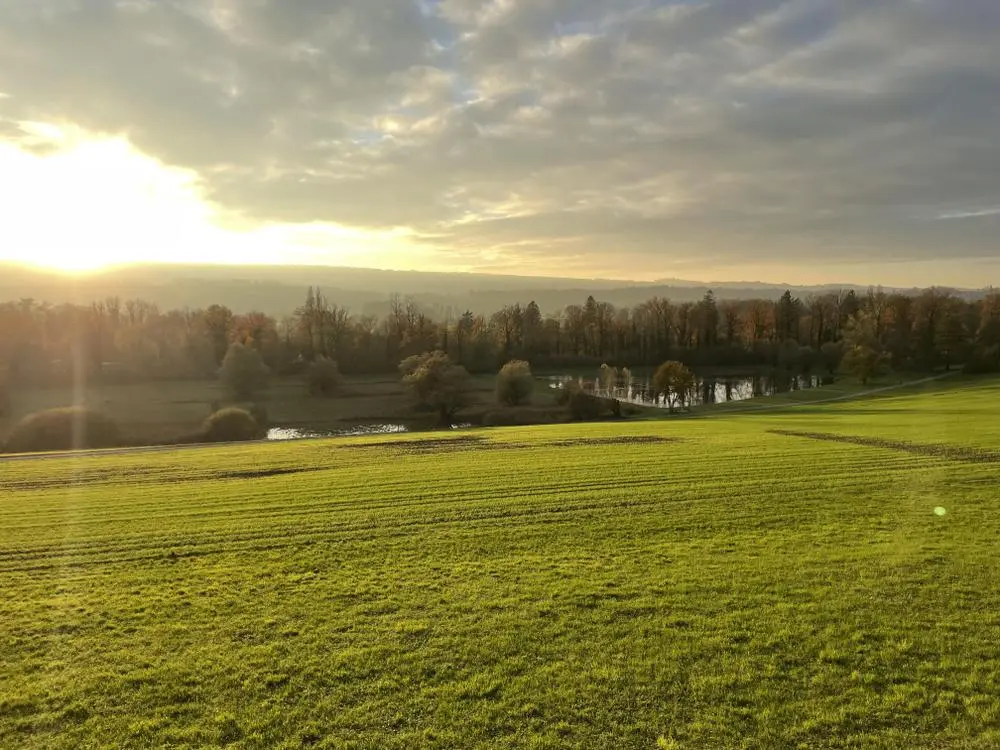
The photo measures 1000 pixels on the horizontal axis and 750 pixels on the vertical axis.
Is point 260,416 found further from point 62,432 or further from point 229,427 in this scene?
point 62,432

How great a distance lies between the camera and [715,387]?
83.6 metres

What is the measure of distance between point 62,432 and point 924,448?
50.7 meters

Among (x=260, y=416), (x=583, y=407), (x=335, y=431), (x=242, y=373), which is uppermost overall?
(x=242, y=373)

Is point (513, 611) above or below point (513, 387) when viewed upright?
below

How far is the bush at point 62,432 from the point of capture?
40656 millimetres

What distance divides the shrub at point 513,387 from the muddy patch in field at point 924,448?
3561cm

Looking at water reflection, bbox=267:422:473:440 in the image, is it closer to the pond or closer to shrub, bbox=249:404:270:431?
shrub, bbox=249:404:270:431

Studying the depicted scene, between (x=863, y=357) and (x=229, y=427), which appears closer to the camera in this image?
(x=229, y=427)

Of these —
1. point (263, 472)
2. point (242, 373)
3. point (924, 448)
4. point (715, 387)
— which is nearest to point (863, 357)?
point (715, 387)

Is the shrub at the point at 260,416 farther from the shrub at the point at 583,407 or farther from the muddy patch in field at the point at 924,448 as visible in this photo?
the muddy patch in field at the point at 924,448

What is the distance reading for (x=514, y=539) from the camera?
13.4 m

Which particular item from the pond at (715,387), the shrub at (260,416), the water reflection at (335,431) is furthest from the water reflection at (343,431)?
the pond at (715,387)

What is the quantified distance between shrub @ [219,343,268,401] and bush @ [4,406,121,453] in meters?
22.8

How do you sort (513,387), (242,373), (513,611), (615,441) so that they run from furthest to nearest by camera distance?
(242,373) < (513,387) < (615,441) < (513,611)
